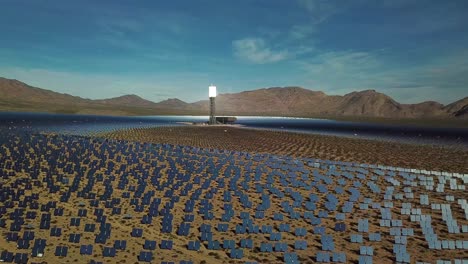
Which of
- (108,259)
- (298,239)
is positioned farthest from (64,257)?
(298,239)

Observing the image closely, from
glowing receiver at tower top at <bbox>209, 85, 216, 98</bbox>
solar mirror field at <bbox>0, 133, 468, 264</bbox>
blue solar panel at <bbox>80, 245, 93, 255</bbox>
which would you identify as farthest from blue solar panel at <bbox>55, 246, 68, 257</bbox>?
glowing receiver at tower top at <bbox>209, 85, 216, 98</bbox>

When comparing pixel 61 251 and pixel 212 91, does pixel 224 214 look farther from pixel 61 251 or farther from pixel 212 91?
pixel 212 91

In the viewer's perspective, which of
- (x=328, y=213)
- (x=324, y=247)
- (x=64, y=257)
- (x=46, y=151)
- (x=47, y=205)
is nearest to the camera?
(x=64, y=257)

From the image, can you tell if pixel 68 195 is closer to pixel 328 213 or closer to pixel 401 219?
pixel 328 213

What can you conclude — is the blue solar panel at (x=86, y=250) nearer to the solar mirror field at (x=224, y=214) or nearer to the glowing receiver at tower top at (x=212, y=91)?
the solar mirror field at (x=224, y=214)

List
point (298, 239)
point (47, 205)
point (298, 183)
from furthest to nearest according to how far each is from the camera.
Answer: point (298, 183), point (47, 205), point (298, 239)

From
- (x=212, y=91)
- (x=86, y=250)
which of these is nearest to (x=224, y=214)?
(x=86, y=250)

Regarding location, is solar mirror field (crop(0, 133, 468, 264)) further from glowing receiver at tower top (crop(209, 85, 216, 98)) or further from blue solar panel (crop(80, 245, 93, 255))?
glowing receiver at tower top (crop(209, 85, 216, 98))

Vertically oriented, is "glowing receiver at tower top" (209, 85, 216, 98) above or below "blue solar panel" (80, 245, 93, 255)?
above

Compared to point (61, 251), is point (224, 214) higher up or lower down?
higher up
